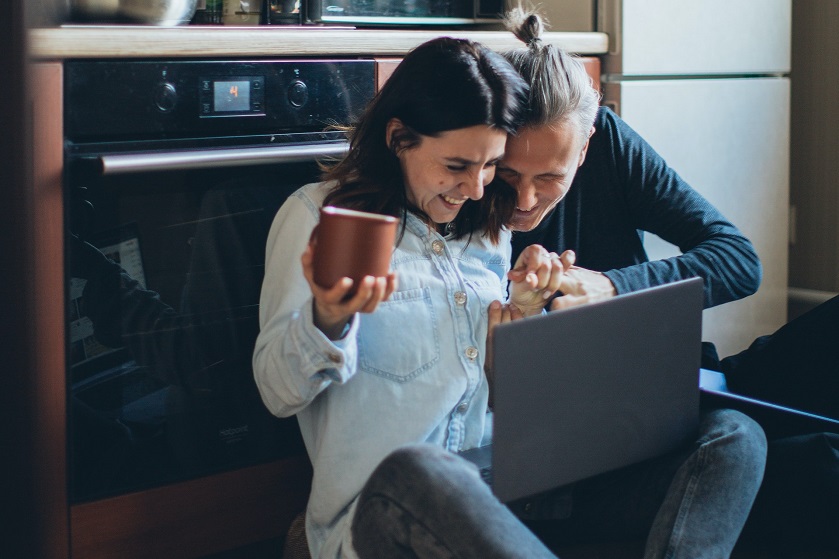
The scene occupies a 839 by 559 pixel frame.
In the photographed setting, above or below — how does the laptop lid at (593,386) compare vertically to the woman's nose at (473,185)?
below

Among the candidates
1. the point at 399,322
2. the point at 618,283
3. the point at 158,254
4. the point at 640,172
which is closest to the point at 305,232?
the point at 399,322

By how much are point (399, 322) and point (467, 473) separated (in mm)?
256

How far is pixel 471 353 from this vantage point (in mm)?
1207

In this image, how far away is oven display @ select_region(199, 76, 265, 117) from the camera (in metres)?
1.28

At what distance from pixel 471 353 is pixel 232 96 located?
486 millimetres

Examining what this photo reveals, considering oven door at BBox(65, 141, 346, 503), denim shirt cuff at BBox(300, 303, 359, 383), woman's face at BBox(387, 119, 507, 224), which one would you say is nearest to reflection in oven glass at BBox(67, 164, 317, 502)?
oven door at BBox(65, 141, 346, 503)

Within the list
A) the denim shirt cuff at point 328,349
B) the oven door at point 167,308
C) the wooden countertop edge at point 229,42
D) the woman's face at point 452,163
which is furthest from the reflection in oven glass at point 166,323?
the denim shirt cuff at point 328,349

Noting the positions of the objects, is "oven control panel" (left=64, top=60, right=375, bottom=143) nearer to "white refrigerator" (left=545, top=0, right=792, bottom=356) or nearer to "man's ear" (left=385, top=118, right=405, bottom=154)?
"man's ear" (left=385, top=118, right=405, bottom=154)

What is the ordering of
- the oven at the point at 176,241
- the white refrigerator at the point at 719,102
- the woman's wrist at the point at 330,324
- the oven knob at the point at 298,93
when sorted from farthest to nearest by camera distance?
the white refrigerator at the point at 719,102 < the oven knob at the point at 298,93 < the oven at the point at 176,241 < the woman's wrist at the point at 330,324

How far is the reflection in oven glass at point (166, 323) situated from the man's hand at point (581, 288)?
1.37ft

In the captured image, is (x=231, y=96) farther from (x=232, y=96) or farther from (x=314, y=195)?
(x=314, y=195)

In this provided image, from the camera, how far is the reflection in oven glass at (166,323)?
1.24m

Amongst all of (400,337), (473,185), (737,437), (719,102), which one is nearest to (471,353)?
(400,337)

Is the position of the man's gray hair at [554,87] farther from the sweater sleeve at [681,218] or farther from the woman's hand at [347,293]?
the woman's hand at [347,293]
